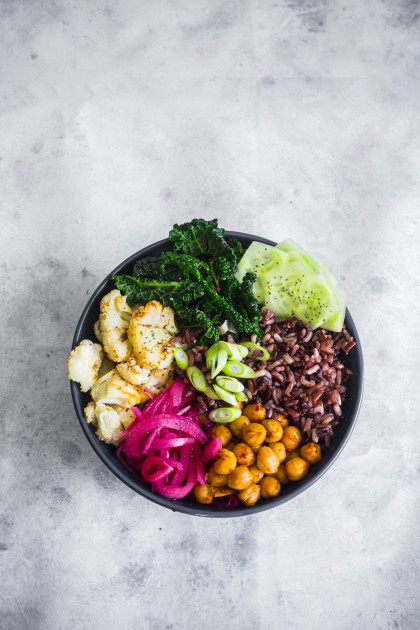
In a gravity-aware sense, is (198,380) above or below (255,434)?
above

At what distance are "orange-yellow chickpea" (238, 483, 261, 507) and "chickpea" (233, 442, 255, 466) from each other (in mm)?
128

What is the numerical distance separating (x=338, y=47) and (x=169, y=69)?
1.28 metres

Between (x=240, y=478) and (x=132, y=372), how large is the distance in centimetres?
79

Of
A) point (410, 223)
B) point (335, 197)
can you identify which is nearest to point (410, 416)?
point (410, 223)

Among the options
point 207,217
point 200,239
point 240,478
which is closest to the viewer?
point 240,478

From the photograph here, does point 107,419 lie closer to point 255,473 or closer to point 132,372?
point 132,372

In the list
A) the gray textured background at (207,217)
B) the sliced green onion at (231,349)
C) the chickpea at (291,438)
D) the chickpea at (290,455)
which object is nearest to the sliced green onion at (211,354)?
the sliced green onion at (231,349)

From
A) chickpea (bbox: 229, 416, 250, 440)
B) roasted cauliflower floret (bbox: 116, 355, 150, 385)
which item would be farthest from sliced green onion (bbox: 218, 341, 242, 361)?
roasted cauliflower floret (bbox: 116, 355, 150, 385)

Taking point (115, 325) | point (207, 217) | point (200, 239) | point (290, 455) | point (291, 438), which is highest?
point (200, 239)

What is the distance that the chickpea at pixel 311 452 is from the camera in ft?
9.79

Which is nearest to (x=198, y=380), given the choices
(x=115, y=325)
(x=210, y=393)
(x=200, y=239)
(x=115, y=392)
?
(x=210, y=393)

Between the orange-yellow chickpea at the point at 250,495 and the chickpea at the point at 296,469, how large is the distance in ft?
0.63

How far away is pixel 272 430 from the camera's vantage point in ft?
9.73

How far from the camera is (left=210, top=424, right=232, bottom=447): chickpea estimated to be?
2992 mm
